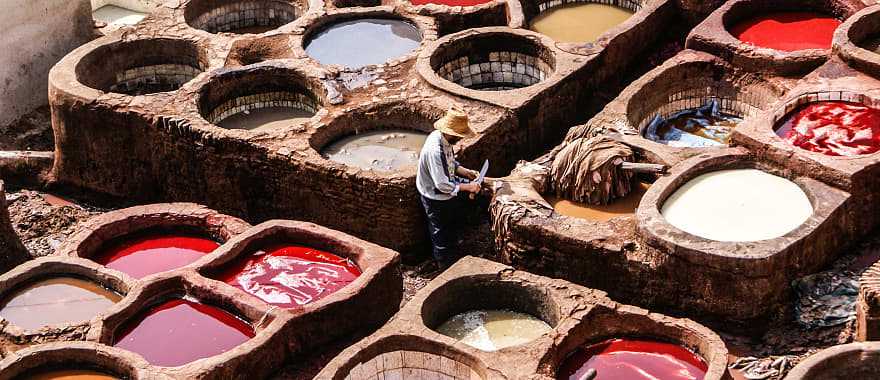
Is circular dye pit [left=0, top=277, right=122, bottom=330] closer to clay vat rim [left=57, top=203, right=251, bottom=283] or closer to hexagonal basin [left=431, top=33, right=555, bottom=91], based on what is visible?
clay vat rim [left=57, top=203, right=251, bottom=283]

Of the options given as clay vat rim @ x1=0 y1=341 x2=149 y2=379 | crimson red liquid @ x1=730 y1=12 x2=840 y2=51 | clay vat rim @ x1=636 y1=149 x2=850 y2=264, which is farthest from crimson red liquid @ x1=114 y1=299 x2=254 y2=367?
crimson red liquid @ x1=730 y1=12 x2=840 y2=51

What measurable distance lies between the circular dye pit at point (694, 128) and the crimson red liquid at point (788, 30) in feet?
3.07

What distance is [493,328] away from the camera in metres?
9.25

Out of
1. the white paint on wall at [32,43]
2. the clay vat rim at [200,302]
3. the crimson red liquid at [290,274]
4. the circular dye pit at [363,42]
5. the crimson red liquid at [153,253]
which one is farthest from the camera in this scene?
the white paint on wall at [32,43]

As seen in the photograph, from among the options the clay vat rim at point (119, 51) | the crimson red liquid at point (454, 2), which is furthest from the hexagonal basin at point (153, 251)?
the crimson red liquid at point (454, 2)

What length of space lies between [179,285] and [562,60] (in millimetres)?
5041

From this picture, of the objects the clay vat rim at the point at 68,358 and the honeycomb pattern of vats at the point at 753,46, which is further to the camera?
the honeycomb pattern of vats at the point at 753,46

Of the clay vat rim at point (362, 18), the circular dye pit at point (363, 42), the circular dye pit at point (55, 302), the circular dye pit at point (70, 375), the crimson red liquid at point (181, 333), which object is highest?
the clay vat rim at point (362, 18)

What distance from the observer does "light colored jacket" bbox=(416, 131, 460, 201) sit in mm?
10500

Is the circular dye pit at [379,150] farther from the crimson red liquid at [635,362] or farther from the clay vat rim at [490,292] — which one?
the crimson red liquid at [635,362]

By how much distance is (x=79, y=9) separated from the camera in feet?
48.7

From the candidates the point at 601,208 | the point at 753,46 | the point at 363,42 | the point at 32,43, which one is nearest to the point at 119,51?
the point at 32,43

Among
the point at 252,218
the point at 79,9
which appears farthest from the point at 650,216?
the point at 79,9

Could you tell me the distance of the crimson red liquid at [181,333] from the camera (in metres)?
9.07
